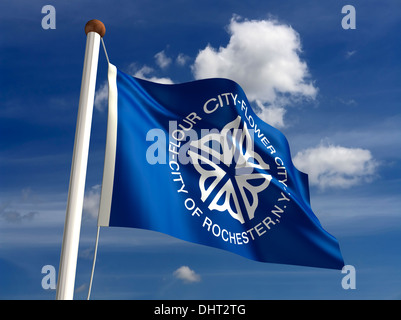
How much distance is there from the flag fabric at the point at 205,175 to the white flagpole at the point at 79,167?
90 cm

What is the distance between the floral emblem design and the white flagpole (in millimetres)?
2930

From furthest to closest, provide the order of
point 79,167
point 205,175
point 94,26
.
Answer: point 205,175 → point 94,26 → point 79,167

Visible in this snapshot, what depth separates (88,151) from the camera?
753 centimetres

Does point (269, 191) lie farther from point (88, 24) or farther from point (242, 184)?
point (88, 24)

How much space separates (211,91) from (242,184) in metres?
2.27

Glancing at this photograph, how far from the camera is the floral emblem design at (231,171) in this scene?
394 inches

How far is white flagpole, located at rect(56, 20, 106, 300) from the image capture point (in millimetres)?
6906

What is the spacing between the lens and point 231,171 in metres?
10.7

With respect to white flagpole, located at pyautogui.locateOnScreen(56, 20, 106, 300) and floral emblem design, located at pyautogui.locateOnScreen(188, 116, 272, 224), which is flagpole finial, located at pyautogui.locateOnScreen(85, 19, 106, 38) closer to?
white flagpole, located at pyautogui.locateOnScreen(56, 20, 106, 300)

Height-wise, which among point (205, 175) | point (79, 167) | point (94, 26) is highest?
point (94, 26)

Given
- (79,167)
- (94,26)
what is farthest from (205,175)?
(94,26)

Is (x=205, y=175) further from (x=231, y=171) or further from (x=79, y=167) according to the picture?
(x=79, y=167)

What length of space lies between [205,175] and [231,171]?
0.92 metres
